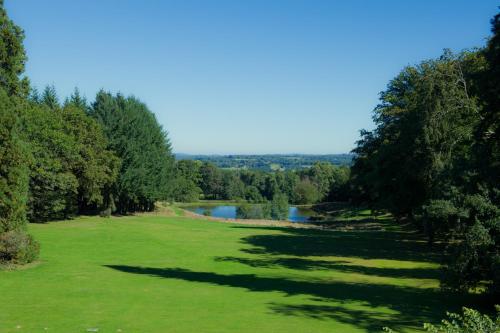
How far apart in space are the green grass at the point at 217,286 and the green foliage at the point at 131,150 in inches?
682

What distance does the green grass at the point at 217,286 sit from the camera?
1423cm

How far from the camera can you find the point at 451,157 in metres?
29.9

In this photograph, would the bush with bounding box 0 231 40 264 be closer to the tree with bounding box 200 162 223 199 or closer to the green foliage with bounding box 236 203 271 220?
the green foliage with bounding box 236 203 271 220

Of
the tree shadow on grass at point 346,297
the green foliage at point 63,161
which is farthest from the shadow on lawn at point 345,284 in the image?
the green foliage at point 63,161

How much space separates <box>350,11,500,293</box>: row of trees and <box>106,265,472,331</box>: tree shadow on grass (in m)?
2.00

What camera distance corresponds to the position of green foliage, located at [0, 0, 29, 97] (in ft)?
79.7

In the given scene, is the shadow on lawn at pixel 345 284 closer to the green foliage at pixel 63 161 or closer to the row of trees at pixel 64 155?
the row of trees at pixel 64 155

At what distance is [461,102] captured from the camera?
28047mm

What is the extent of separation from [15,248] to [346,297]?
1578 centimetres

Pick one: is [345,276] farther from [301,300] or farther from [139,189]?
[139,189]

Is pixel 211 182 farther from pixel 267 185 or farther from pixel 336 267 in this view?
pixel 336 267

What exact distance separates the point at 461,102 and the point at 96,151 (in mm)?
34922

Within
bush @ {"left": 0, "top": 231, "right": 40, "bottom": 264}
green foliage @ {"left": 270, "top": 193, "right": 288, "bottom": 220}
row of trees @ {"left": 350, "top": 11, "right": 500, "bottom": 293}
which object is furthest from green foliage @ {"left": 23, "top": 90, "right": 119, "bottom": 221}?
green foliage @ {"left": 270, "top": 193, "right": 288, "bottom": 220}

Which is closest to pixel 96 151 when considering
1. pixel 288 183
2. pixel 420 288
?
pixel 420 288
